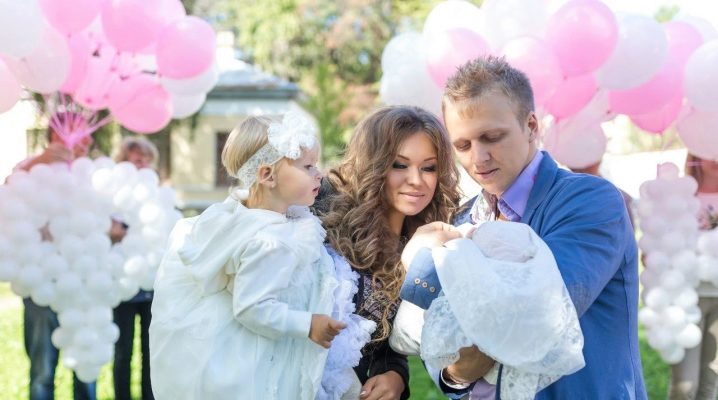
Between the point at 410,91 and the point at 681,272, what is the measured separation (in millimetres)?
2192

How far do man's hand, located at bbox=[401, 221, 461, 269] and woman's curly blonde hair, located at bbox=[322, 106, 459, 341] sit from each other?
51 centimetres

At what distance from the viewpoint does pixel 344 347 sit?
245cm

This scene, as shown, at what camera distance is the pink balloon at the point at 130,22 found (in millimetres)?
5219

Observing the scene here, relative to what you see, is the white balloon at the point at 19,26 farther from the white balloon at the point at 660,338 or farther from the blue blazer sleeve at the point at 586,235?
the white balloon at the point at 660,338

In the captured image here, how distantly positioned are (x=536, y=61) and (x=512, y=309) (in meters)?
3.39

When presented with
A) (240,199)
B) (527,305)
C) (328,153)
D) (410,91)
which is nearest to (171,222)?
(410,91)

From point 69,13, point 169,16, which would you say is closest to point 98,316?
point 69,13

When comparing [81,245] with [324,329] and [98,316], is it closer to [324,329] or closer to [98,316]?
[98,316]

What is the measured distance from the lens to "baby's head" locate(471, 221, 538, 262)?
1.79 meters

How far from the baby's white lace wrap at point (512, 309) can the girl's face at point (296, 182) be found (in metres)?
0.81

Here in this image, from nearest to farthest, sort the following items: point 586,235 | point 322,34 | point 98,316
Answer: point 586,235 < point 98,316 < point 322,34

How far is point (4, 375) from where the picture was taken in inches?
273

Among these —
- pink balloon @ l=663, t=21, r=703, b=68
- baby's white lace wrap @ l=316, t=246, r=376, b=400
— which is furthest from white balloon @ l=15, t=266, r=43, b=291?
pink balloon @ l=663, t=21, r=703, b=68

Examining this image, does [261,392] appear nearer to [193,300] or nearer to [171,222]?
[193,300]
